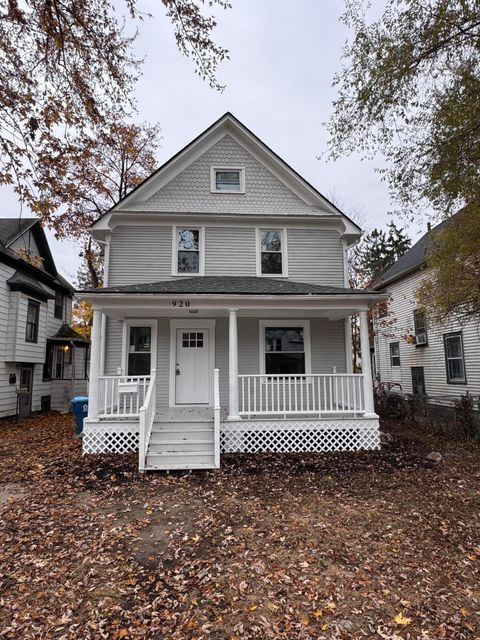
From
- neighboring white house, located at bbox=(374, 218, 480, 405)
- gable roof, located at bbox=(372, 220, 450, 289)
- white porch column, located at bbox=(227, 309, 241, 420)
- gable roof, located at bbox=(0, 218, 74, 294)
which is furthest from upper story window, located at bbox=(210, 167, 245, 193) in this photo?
gable roof, located at bbox=(372, 220, 450, 289)

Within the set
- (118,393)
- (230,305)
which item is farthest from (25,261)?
Answer: (230,305)

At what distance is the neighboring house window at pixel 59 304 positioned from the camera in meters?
17.2

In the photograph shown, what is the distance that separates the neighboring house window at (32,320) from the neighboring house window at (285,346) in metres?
9.28

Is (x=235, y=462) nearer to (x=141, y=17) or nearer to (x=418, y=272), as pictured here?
(x=141, y=17)

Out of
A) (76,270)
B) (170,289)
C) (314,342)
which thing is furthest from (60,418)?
(76,270)

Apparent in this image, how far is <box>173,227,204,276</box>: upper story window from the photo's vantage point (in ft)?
34.2

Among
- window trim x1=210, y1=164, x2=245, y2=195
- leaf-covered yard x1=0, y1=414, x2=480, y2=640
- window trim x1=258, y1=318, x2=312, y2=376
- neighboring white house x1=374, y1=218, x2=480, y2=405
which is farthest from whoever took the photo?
neighboring white house x1=374, y1=218, x2=480, y2=405

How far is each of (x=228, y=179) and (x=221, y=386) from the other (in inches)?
231

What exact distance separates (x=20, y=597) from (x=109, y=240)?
8425 millimetres

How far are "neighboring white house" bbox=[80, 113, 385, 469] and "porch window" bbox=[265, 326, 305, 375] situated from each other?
A: 27 millimetres

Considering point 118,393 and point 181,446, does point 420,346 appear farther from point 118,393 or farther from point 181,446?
point 118,393

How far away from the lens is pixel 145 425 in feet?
23.1

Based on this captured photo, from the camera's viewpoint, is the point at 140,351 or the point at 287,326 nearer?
the point at 140,351

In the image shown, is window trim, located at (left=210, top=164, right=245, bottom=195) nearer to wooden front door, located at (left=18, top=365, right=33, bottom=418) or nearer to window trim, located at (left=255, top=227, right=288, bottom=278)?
window trim, located at (left=255, top=227, right=288, bottom=278)
